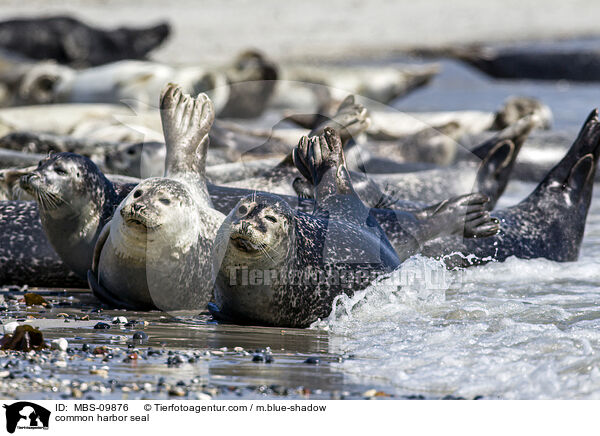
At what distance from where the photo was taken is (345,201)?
5227 millimetres

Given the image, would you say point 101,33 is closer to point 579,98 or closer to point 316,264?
point 579,98

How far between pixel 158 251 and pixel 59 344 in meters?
0.84

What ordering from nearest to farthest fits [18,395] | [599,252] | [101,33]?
[18,395], [599,252], [101,33]

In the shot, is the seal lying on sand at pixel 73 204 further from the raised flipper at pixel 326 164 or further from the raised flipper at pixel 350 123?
the raised flipper at pixel 350 123

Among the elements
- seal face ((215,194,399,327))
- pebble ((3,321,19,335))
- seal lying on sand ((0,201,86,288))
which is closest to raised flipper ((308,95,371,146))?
seal face ((215,194,399,327))

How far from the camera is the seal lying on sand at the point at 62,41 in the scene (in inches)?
631

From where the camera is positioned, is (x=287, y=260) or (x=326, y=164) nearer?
(x=287, y=260)

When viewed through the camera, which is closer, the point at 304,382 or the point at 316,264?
the point at 304,382

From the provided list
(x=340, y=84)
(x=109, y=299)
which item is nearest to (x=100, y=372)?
(x=109, y=299)

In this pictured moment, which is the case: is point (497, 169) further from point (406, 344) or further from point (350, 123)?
point (406, 344)

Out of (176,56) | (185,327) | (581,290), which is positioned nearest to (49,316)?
(185,327)

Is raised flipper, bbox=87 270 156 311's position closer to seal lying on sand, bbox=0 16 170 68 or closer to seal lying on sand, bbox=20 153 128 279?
seal lying on sand, bbox=20 153 128 279

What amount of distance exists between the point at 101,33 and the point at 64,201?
12099mm
